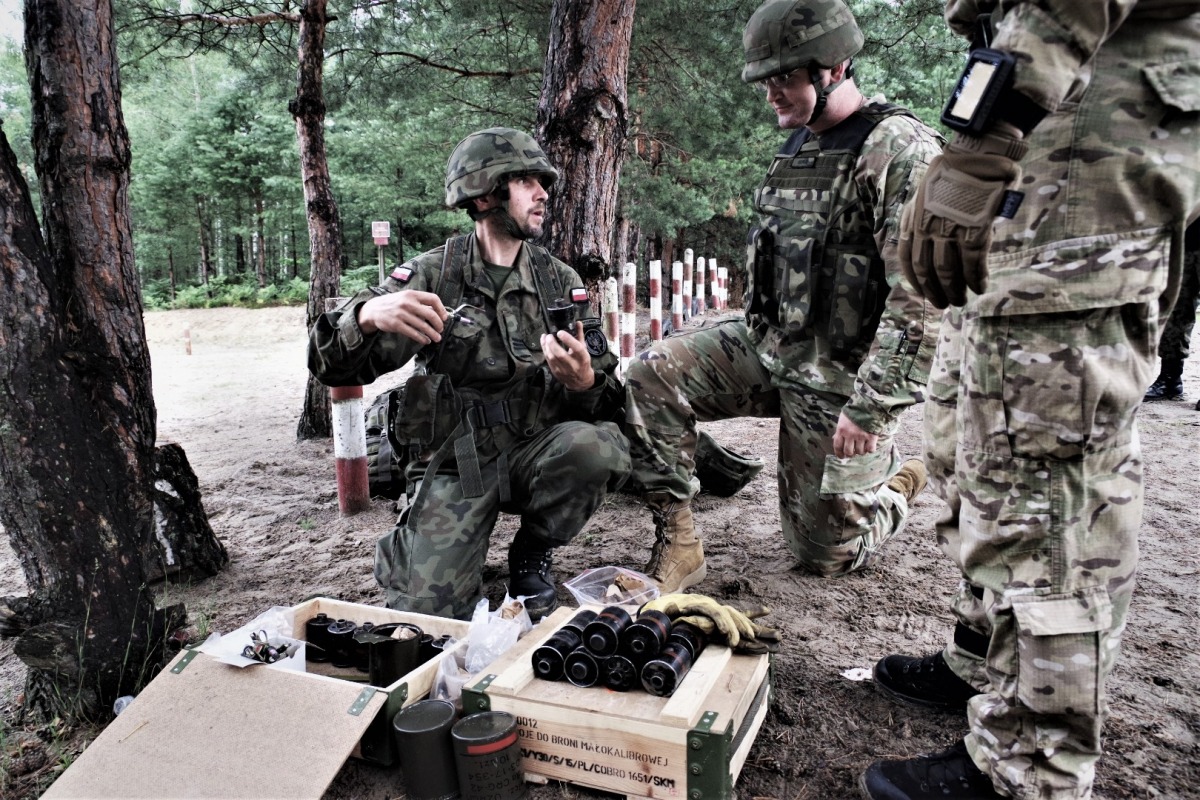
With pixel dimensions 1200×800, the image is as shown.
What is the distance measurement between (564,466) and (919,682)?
4.88 ft

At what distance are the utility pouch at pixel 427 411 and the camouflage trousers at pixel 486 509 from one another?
169mm

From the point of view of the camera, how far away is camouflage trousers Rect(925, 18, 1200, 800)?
161 cm

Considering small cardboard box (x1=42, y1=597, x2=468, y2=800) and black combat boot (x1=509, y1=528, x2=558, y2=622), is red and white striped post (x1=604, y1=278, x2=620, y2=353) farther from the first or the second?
small cardboard box (x1=42, y1=597, x2=468, y2=800)

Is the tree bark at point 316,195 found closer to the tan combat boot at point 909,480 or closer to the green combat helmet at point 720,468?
the green combat helmet at point 720,468

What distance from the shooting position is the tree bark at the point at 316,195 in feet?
22.1

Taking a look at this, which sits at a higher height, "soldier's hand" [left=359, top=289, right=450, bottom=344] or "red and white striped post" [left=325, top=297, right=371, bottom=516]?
"soldier's hand" [left=359, top=289, right=450, bottom=344]

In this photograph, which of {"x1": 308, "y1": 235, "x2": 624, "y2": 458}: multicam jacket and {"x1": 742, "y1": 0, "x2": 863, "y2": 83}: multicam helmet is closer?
{"x1": 742, "y1": 0, "x2": 863, "y2": 83}: multicam helmet

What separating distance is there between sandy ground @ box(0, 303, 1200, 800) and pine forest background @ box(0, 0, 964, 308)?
4286 millimetres

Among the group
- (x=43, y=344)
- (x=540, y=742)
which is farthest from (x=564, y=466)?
(x=43, y=344)

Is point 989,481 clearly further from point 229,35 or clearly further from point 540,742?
point 229,35

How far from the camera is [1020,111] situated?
1510mm

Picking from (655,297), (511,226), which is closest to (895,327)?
(511,226)

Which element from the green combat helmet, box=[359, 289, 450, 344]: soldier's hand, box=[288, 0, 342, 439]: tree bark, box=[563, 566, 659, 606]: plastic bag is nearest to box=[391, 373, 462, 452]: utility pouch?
box=[359, 289, 450, 344]: soldier's hand

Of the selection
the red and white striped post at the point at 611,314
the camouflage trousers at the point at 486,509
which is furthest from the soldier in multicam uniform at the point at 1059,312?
the red and white striped post at the point at 611,314
